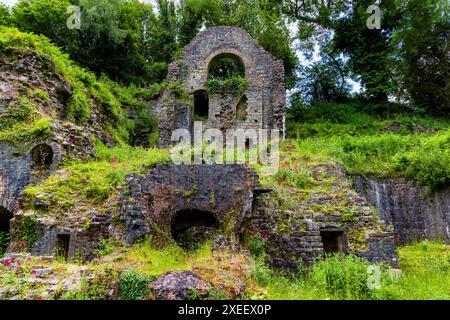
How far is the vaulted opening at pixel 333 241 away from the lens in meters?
9.16

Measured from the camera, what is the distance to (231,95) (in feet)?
66.8

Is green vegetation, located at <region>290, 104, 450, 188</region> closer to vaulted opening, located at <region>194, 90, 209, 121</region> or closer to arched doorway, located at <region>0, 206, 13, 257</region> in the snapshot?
vaulted opening, located at <region>194, 90, 209, 121</region>

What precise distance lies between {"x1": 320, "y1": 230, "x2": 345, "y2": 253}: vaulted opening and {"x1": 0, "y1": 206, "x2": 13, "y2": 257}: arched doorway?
8.83 meters

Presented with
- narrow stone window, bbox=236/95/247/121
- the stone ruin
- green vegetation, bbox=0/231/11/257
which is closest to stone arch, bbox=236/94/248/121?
narrow stone window, bbox=236/95/247/121

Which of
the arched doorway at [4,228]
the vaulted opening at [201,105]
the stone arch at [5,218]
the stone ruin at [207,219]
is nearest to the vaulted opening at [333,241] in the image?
the stone ruin at [207,219]

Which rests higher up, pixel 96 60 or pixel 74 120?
pixel 96 60

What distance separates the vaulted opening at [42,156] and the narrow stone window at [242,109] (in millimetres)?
10762

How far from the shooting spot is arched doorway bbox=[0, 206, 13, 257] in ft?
34.5

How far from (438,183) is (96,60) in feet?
66.3

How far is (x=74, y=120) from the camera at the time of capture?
1527cm
